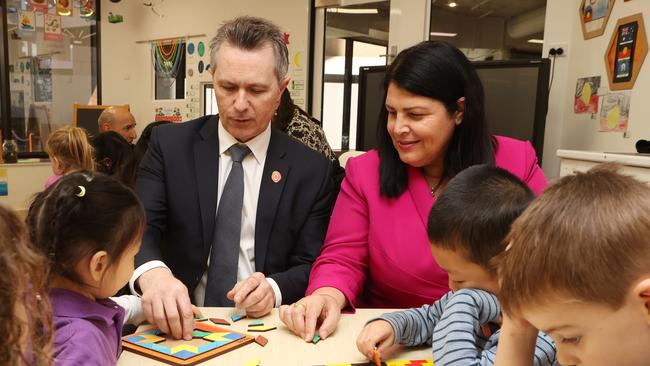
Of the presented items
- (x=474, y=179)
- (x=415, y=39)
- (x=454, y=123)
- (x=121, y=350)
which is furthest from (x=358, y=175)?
(x=415, y=39)

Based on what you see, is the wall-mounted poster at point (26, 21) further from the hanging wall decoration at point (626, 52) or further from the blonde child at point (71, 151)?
the hanging wall decoration at point (626, 52)

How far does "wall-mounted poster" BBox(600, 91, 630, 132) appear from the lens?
9.48ft

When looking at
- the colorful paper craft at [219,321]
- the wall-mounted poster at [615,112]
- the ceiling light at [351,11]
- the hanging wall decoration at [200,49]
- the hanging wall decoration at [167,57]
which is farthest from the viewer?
the hanging wall decoration at [167,57]

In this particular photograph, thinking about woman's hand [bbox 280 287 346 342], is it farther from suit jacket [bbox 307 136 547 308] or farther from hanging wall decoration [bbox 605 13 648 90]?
hanging wall decoration [bbox 605 13 648 90]

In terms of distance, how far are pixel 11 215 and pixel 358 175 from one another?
3.68ft

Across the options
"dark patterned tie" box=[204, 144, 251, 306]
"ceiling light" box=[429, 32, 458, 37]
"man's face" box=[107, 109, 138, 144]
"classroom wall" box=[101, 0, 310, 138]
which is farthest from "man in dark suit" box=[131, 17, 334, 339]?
"man's face" box=[107, 109, 138, 144]

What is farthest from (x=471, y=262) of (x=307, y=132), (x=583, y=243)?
(x=307, y=132)

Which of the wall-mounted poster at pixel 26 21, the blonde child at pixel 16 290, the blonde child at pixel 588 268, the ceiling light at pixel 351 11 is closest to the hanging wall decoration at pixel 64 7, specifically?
the wall-mounted poster at pixel 26 21

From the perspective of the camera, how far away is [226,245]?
162 cm

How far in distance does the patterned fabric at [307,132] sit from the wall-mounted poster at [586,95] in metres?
1.58

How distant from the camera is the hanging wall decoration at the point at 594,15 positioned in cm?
311

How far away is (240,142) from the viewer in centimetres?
Result: 173

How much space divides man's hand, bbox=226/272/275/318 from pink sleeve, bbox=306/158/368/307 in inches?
6.8

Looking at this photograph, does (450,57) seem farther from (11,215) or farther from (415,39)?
(415,39)
